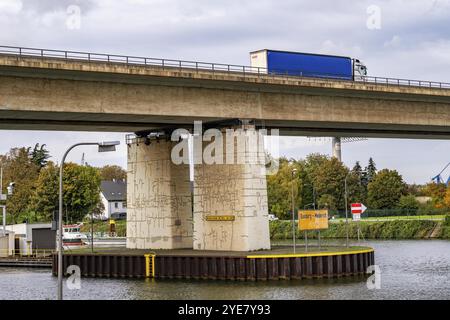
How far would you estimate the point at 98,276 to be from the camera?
5884 cm

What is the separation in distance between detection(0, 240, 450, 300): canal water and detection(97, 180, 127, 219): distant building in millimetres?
105526

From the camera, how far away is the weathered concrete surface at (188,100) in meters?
48.5

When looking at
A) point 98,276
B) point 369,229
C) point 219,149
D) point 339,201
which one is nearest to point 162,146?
point 219,149

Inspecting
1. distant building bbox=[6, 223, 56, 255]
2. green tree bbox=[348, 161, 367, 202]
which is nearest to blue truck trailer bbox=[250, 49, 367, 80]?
distant building bbox=[6, 223, 56, 255]

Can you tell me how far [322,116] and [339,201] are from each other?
8244 centimetres

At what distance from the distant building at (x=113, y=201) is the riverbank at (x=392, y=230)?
2452 inches

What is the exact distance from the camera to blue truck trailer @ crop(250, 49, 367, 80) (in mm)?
59594

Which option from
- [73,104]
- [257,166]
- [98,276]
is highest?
[73,104]

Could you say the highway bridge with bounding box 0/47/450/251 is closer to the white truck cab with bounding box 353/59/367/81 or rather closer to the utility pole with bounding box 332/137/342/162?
the white truck cab with bounding box 353/59/367/81

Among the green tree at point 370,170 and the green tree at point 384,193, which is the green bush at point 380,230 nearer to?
the green tree at point 384,193

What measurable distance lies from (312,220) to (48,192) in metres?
73.3

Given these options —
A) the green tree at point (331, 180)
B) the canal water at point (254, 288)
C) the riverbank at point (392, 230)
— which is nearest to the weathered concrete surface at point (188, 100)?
the canal water at point (254, 288)

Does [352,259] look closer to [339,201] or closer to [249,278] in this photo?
[249,278]

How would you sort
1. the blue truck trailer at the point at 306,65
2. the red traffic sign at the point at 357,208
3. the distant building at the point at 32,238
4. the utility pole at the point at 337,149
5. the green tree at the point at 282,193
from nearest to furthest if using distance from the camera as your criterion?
the blue truck trailer at the point at 306,65, the red traffic sign at the point at 357,208, the distant building at the point at 32,238, the green tree at the point at 282,193, the utility pole at the point at 337,149
